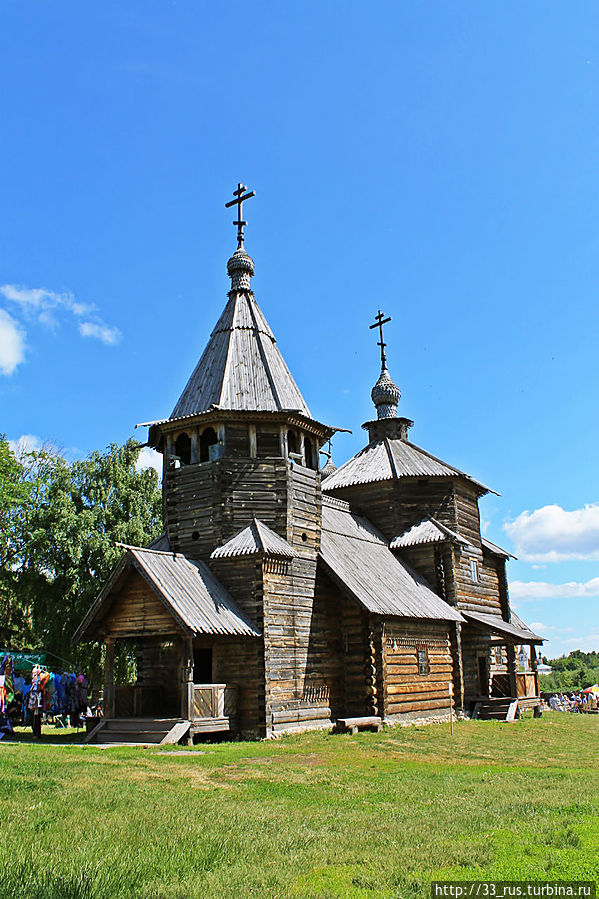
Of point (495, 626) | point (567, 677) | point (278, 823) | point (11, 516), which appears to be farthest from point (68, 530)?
point (567, 677)

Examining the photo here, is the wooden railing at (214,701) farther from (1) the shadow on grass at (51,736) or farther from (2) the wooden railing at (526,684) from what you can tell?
(2) the wooden railing at (526,684)

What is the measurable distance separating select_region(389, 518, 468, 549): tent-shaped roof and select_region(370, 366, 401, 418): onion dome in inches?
280

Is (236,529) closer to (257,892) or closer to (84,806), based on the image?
(84,806)

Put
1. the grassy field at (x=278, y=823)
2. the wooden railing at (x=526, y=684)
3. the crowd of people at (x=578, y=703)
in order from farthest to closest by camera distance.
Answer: the crowd of people at (x=578, y=703) < the wooden railing at (x=526, y=684) < the grassy field at (x=278, y=823)

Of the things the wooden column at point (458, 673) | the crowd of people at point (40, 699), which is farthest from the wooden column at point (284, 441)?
the wooden column at point (458, 673)

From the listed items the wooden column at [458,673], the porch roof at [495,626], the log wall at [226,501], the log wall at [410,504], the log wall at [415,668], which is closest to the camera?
the log wall at [226,501]

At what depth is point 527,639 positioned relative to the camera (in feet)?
→ 99.2

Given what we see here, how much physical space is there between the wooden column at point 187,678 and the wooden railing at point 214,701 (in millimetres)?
236

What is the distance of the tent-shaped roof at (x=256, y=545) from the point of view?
2088cm

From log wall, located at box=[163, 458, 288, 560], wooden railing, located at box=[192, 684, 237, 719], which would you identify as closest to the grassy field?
wooden railing, located at box=[192, 684, 237, 719]

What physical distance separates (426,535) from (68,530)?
16.3 meters

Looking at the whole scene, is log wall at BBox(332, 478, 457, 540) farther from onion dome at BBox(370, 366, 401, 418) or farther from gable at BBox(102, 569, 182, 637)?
gable at BBox(102, 569, 182, 637)

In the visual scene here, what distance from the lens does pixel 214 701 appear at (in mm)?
19391

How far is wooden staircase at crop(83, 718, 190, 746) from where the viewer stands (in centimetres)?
1787
